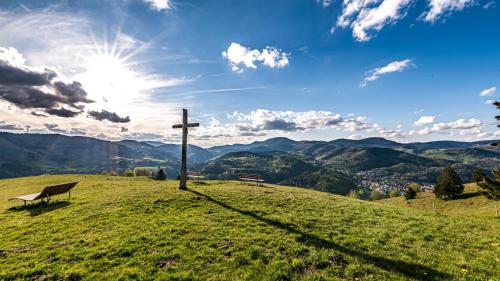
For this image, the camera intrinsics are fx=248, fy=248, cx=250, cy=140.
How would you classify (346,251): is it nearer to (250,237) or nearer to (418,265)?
(418,265)

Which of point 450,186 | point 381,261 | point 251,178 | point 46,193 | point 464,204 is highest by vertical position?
point 46,193

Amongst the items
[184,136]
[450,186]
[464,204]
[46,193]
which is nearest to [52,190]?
[46,193]

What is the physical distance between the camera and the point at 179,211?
67.8ft

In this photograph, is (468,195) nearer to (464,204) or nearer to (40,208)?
(464,204)

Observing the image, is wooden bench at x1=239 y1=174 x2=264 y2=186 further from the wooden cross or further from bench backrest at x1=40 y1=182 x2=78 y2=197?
bench backrest at x1=40 y1=182 x2=78 y2=197

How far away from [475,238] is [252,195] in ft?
61.0

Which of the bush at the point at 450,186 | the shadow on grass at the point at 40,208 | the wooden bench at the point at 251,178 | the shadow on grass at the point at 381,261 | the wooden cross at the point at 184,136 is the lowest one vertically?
the bush at the point at 450,186

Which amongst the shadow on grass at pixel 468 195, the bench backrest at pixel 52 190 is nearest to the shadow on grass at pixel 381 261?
the bench backrest at pixel 52 190

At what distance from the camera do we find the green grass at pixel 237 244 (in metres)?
10.9

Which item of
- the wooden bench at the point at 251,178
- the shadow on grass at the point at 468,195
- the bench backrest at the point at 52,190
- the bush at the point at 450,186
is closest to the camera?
the bench backrest at the point at 52,190

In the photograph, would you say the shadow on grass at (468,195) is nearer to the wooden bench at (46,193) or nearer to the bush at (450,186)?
the bush at (450,186)

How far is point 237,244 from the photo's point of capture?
1348 centimetres

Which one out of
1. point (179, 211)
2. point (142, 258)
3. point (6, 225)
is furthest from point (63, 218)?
point (142, 258)

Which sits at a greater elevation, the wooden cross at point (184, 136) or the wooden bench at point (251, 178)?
the wooden cross at point (184, 136)
